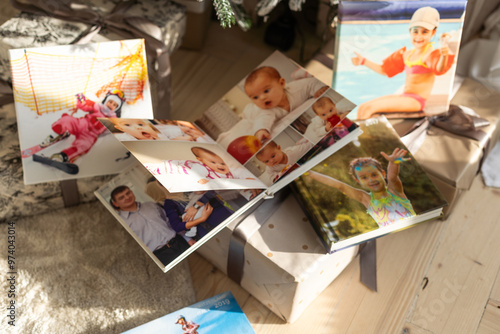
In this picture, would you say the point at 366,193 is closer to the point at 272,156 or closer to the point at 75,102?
the point at 272,156

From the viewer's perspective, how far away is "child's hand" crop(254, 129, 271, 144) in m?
1.05

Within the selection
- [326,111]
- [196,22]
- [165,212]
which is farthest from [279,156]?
[196,22]

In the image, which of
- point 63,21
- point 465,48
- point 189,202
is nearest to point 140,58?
point 63,21

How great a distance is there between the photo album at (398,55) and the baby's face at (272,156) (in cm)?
27

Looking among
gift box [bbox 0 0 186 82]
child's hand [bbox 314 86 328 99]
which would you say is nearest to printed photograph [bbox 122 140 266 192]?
child's hand [bbox 314 86 328 99]

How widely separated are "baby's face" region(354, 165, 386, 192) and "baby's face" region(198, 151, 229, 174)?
280 mm

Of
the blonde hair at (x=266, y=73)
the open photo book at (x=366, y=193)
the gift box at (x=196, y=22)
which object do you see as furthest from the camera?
the gift box at (x=196, y=22)

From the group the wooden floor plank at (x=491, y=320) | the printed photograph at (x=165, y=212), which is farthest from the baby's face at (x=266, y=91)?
the wooden floor plank at (x=491, y=320)

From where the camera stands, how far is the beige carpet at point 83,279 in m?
1.04

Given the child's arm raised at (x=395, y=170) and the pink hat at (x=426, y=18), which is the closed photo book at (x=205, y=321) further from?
the pink hat at (x=426, y=18)

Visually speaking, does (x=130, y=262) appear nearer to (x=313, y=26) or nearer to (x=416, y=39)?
(x=416, y=39)

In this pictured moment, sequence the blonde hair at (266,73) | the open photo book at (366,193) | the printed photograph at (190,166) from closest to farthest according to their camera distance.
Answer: the printed photograph at (190,166) < the open photo book at (366,193) < the blonde hair at (266,73)

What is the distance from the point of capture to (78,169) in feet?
3.59

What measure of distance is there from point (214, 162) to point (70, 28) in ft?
1.53
